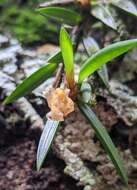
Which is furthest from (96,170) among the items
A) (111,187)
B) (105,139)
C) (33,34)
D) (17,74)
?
(33,34)

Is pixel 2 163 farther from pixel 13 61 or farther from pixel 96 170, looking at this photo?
pixel 13 61

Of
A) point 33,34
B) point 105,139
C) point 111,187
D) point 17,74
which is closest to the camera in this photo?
point 105,139

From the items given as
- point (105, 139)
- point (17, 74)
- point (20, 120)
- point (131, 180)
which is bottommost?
point (131, 180)

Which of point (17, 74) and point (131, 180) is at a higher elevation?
point (17, 74)

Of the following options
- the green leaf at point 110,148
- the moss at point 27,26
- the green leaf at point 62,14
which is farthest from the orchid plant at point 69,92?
the moss at point 27,26

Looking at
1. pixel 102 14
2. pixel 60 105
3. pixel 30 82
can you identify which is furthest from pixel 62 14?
pixel 60 105

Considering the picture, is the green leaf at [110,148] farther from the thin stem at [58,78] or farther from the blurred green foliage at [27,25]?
the blurred green foliage at [27,25]

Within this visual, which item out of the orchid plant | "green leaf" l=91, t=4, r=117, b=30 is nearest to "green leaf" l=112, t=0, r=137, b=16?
"green leaf" l=91, t=4, r=117, b=30
